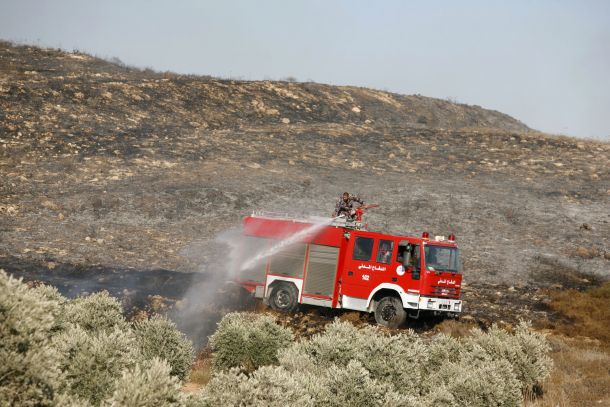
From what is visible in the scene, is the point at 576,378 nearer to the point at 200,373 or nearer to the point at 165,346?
the point at 200,373

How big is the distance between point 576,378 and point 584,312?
24.2 feet

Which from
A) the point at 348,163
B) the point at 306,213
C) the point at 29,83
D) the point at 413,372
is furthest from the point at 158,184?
the point at 413,372

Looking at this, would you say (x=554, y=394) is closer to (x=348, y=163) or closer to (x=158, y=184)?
(x=158, y=184)

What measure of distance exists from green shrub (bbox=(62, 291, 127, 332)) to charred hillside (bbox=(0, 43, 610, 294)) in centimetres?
875

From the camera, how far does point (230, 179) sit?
3316 centimetres

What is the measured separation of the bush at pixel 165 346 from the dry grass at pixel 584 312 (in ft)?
38.7

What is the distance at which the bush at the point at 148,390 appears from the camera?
20.0 feet

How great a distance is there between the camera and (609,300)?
22.4 meters

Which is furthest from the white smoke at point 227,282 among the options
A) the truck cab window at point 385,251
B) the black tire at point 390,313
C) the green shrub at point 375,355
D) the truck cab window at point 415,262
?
the green shrub at point 375,355

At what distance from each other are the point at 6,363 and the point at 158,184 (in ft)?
86.1

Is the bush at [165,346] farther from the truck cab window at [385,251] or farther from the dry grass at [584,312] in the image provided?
the dry grass at [584,312]

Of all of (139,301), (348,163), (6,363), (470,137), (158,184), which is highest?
(470,137)

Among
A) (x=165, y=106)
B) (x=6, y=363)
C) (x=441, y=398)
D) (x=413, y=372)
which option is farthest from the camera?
(x=165, y=106)

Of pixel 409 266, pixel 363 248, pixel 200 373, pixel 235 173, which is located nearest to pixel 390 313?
pixel 409 266
